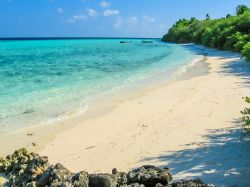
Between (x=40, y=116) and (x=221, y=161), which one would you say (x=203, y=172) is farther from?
(x=40, y=116)

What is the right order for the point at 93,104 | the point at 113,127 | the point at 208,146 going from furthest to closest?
the point at 93,104 < the point at 113,127 < the point at 208,146

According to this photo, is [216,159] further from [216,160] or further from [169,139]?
[169,139]

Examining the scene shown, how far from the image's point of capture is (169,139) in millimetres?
9602

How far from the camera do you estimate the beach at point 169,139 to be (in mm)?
7500

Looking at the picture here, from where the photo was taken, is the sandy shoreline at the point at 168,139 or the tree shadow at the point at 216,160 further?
the sandy shoreline at the point at 168,139

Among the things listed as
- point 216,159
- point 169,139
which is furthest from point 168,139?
point 216,159

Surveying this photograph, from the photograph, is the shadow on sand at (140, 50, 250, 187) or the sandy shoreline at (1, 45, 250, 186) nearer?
the shadow on sand at (140, 50, 250, 187)

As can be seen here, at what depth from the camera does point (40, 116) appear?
13227 mm

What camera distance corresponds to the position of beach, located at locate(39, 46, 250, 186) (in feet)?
24.6

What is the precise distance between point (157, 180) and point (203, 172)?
1.42 metres

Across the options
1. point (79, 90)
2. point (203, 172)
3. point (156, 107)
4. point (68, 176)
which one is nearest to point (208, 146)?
point (203, 172)

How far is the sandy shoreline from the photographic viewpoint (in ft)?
24.6

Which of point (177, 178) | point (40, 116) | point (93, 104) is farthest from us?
point (93, 104)

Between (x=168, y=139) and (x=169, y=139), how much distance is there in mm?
26
